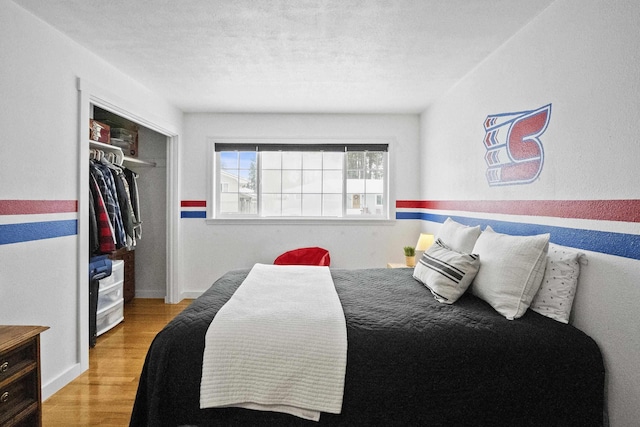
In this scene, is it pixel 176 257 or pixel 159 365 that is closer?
pixel 159 365

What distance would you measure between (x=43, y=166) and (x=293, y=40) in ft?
6.09

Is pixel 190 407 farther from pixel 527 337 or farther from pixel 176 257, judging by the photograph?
pixel 176 257

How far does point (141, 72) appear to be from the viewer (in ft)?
10.6

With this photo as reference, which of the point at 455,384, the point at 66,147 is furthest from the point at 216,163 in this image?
the point at 455,384

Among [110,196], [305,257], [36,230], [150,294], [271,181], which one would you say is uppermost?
[271,181]

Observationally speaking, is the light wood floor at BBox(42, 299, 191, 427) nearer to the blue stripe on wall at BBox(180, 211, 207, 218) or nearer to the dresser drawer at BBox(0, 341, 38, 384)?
the dresser drawer at BBox(0, 341, 38, 384)

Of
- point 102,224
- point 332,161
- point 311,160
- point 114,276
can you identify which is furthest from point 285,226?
point 102,224

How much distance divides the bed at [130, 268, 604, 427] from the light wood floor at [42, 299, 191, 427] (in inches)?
28.2

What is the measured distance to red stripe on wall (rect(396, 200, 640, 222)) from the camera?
1.60 meters

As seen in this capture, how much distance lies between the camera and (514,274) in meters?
1.92

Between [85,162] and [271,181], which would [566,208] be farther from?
[271,181]

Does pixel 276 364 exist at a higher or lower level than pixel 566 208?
lower

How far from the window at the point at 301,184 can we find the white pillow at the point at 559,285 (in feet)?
9.38

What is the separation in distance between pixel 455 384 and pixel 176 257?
373 cm
